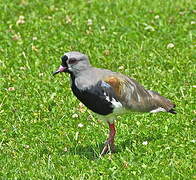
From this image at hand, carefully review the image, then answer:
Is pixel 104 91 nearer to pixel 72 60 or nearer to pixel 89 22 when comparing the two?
pixel 72 60

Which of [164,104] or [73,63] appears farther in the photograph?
→ [164,104]

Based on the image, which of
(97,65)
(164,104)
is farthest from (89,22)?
(164,104)

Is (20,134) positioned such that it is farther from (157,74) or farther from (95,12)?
(95,12)

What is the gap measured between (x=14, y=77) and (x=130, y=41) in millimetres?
2410

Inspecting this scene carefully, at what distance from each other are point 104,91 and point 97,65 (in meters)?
3.51

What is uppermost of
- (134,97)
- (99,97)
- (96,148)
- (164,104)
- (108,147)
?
(99,97)

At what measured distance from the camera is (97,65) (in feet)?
35.6

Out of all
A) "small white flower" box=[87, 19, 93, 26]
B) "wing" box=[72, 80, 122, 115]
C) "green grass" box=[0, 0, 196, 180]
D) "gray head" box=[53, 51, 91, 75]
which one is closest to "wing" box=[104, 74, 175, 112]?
"wing" box=[72, 80, 122, 115]

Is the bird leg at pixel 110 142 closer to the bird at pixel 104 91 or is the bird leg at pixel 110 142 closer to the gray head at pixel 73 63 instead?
the bird at pixel 104 91

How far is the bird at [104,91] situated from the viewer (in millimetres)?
7328

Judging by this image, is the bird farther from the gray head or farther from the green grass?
the green grass

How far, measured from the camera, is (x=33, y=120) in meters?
8.94

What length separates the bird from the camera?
7.33 meters

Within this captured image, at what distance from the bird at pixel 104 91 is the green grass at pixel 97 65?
48 centimetres
